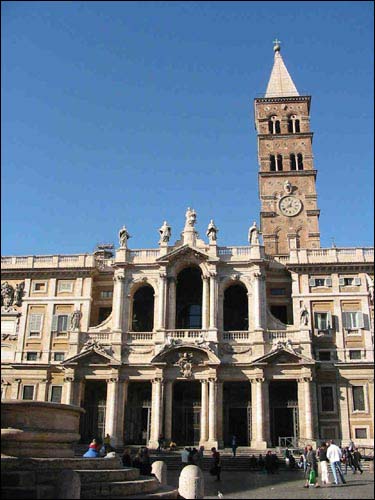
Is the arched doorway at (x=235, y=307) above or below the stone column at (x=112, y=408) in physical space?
above

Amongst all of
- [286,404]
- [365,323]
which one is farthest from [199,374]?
[365,323]

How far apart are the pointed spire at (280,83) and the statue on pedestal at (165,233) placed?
24.4m

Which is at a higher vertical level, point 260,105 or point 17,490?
point 260,105

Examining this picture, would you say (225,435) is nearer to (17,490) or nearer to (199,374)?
(199,374)

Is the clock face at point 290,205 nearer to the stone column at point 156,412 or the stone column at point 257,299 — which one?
the stone column at point 257,299

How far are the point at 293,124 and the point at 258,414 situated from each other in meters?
31.9

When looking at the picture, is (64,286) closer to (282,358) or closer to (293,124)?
(282,358)

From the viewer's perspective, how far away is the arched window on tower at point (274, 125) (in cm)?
5834

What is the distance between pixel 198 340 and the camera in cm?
4050

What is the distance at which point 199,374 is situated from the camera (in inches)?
1582

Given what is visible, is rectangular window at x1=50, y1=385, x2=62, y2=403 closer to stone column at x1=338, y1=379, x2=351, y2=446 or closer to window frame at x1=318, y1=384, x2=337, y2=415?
window frame at x1=318, y1=384, x2=337, y2=415

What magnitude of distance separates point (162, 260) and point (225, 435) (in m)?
13.6

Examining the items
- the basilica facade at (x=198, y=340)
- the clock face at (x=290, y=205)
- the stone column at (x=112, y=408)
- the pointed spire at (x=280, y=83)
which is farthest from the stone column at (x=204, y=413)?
the pointed spire at (x=280, y=83)

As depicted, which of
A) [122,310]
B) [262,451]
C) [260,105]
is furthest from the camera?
[260,105]
